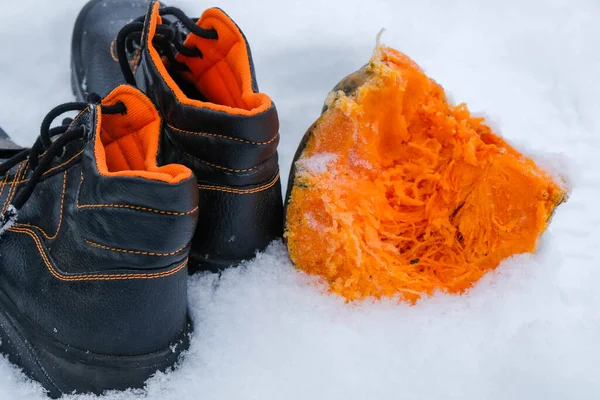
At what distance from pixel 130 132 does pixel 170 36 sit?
0.23 metres

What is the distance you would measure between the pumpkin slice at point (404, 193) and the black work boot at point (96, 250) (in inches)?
11.1

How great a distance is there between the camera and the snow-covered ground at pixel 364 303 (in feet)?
3.37

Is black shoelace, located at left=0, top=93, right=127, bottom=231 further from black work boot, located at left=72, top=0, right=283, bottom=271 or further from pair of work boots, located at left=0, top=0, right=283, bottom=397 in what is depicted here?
black work boot, located at left=72, top=0, right=283, bottom=271

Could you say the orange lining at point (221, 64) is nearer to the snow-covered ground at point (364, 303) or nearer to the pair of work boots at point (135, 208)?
the pair of work boots at point (135, 208)

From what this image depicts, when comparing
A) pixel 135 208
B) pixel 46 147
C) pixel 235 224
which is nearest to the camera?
pixel 135 208

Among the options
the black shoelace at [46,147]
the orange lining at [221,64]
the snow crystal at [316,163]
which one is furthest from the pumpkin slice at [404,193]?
the black shoelace at [46,147]

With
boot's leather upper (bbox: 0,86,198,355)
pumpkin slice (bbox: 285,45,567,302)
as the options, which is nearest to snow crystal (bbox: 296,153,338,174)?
pumpkin slice (bbox: 285,45,567,302)

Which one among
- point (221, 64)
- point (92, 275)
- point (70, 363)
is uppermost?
point (221, 64)

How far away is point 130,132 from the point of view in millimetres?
992

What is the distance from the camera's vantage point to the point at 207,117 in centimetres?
95

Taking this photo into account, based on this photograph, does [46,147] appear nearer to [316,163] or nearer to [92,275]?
[92,275]

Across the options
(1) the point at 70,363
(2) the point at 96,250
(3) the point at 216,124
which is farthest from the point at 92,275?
(3) the point at 216,124

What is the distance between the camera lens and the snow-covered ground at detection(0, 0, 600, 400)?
1027 mm

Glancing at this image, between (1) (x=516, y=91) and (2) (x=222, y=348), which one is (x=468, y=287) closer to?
(2) (x=222, y=348)
